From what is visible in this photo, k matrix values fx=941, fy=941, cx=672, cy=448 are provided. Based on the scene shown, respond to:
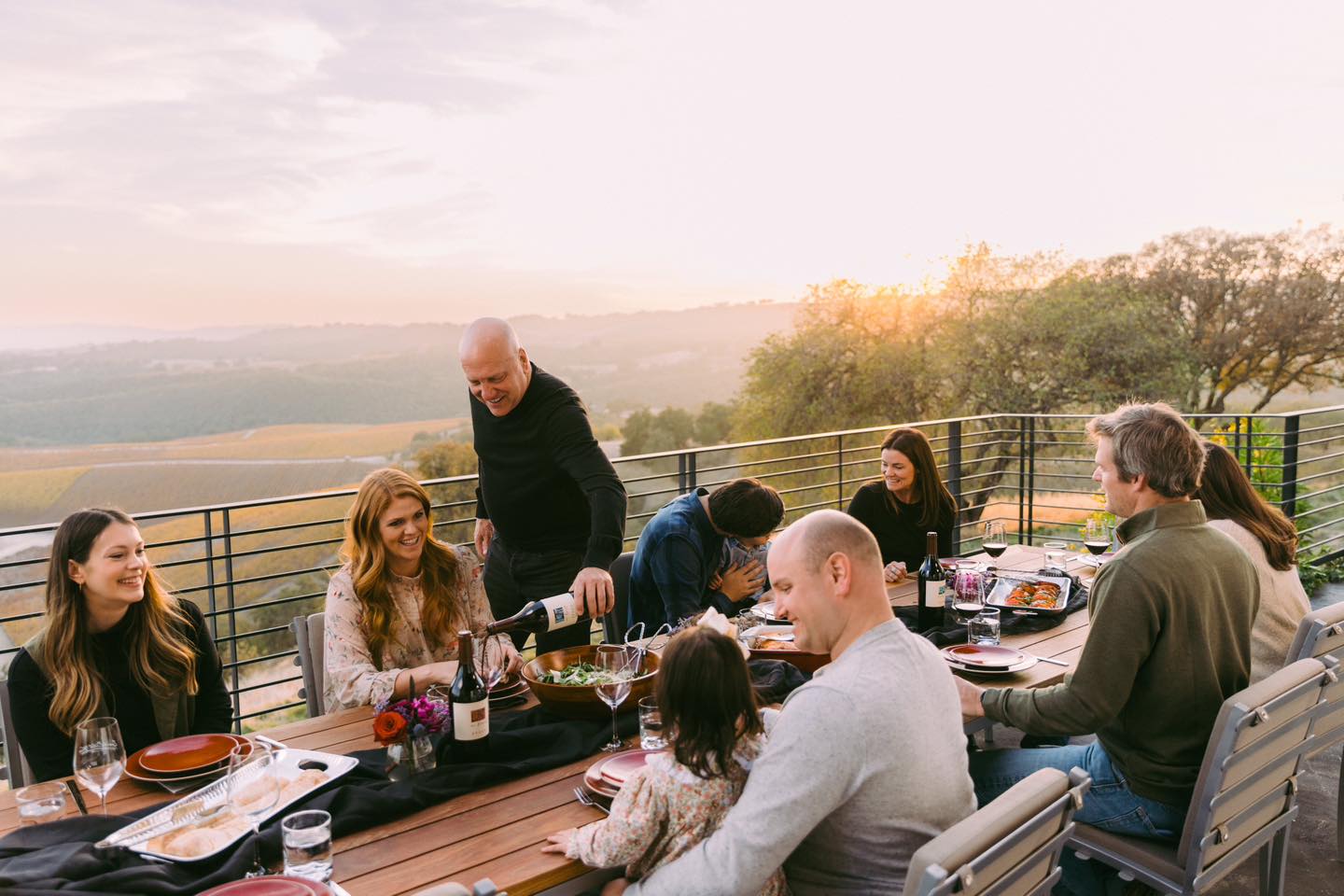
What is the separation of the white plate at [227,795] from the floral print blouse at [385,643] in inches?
12.7

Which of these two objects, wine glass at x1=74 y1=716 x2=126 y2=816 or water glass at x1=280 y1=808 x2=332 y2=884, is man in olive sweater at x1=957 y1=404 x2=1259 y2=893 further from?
wine glass at x1=74 y1=716 x2=126 y2=816

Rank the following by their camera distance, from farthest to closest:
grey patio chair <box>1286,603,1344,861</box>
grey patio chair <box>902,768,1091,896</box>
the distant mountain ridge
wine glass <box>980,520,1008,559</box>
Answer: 1. the distant mountain ridge
2. wine glass <box>980,520,1008,559</box>
3. grey patio chair <box>1286,603,1344,861</box>
4. grey patio chair <box>902,768,1091,896</box>

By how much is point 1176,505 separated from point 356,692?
6.58 feet

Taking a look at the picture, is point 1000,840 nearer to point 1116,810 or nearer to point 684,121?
point 1116,810

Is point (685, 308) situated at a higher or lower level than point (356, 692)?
higher

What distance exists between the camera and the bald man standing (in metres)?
3.03

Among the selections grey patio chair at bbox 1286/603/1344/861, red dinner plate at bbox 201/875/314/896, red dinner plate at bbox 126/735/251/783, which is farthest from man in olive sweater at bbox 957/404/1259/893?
red dinner plate at bbox 126/735/251/783

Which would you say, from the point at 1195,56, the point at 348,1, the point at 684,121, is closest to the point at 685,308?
the point at 684,121

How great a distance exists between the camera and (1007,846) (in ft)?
4.44

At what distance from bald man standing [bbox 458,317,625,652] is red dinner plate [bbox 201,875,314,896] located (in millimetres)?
1604

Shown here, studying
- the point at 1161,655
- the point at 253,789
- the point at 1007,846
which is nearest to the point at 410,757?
the point at 253,789

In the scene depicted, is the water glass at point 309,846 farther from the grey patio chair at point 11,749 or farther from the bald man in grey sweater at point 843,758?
the grey patio chair at point 11,749

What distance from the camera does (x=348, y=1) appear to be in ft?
44.1

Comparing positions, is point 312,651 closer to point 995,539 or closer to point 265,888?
point 265,888
